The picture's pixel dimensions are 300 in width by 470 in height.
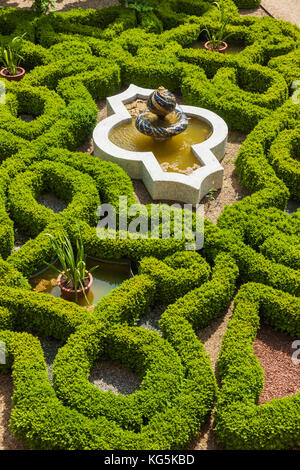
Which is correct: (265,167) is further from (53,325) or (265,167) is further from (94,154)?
(53,325)

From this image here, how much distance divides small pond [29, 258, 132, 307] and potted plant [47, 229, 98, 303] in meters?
0.27

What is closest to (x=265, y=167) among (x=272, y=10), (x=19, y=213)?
(x=19, y=213)

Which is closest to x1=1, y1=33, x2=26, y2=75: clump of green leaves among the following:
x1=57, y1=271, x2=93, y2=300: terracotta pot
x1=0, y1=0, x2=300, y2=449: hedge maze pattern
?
x1=0, y1=0, x2=300, y2=449: hedge maze pattern

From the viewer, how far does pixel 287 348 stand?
10.3 m

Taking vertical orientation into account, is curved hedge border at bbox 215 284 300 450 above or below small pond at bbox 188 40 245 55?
below

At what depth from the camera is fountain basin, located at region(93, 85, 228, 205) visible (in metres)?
12.8

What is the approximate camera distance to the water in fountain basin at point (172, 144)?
536 inches

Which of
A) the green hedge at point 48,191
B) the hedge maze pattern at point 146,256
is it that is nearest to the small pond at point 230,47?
the hedge maze pattern at point 146,256

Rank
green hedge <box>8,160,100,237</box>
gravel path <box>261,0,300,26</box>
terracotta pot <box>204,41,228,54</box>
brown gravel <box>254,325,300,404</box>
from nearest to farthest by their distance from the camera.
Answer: brown gravel <box>254,325,300,404</box> < green hedge <box>8,160,100,237</box> < terracotta pot <box>204,41,228,54</box> < gravel path <box>261,0,300,26</box>

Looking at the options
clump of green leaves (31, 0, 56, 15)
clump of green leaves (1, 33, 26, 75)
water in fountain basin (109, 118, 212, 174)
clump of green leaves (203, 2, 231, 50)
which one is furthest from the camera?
clump of green leaves (31, 0, 56, 15)

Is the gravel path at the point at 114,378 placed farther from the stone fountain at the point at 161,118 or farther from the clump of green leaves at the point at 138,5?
the clump of green leaves at the point at 138,5

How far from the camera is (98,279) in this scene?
1152 centimetres

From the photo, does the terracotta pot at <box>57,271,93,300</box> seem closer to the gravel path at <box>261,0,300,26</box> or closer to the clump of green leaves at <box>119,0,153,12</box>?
the clump of green leaves at <box>119,0,153,12</box>
